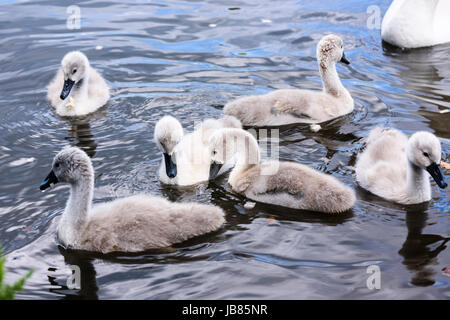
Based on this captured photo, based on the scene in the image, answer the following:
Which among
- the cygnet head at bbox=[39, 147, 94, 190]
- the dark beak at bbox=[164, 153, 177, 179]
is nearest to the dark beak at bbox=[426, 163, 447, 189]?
the dark beak at bbox=[164, 153, 177, 179]

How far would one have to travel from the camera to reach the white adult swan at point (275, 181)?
21.9 ft

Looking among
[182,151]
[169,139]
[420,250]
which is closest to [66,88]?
[182,151]

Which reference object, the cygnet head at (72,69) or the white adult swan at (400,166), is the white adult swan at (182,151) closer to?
the white adult swan at (400,166)

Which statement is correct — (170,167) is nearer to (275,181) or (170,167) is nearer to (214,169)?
(214,169)

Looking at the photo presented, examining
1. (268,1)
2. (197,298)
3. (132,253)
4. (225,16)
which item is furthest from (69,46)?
(197,298)

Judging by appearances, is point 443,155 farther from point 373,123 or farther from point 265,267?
point 265,267

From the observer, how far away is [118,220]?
20.1 ft

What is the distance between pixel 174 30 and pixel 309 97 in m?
4.40

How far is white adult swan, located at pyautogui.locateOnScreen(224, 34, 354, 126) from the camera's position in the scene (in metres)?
8.67

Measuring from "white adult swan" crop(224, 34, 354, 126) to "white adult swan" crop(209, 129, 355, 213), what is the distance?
130 cm

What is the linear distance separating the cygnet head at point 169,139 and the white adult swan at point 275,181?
0.39 metres

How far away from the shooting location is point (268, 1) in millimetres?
13758

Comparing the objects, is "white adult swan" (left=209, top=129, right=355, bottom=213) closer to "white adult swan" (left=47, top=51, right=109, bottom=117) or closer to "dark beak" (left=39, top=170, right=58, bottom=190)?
"dark beak" (left=39, top=170, right=58, bottom=190)

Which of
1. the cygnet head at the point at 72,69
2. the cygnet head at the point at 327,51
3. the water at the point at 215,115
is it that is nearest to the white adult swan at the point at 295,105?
the cygnet head at the point at 327,51
